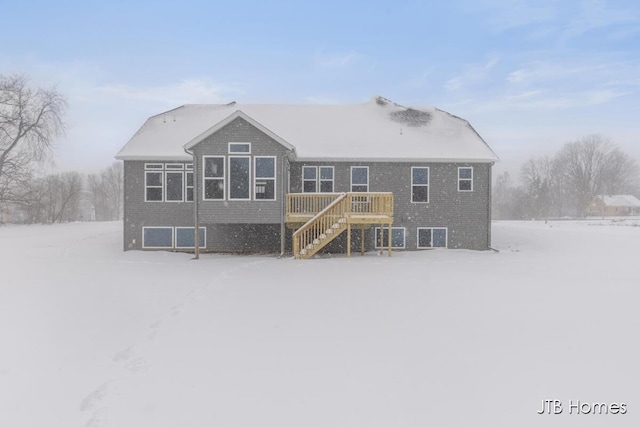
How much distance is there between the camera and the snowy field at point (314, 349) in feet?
14.8

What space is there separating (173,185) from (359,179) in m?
8.58

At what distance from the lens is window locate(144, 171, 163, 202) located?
64.8ft

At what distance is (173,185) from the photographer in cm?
1978

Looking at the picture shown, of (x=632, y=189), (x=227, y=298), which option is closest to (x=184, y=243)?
(x=227, y=298)

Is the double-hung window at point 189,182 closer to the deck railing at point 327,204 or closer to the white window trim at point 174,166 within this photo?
the white window trim at point 174,166

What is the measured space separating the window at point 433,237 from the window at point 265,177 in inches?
297

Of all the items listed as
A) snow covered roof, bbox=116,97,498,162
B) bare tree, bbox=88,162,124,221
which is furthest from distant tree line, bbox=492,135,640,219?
bare tree, bbox=88,162,124,221

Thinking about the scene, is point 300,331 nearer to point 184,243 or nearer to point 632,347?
point 632,347

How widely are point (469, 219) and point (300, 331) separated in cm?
1555

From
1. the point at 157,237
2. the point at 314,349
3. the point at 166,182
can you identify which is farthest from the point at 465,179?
the point at 314,349

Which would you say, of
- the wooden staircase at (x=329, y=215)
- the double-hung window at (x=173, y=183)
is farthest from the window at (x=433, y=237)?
the double-hung window at (x=173, y=183)

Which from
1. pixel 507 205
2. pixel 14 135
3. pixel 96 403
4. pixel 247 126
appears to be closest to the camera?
pixel 96 403

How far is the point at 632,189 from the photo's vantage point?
314ft

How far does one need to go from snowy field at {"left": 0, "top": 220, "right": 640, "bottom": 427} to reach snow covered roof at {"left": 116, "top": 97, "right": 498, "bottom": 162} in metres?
8.77
